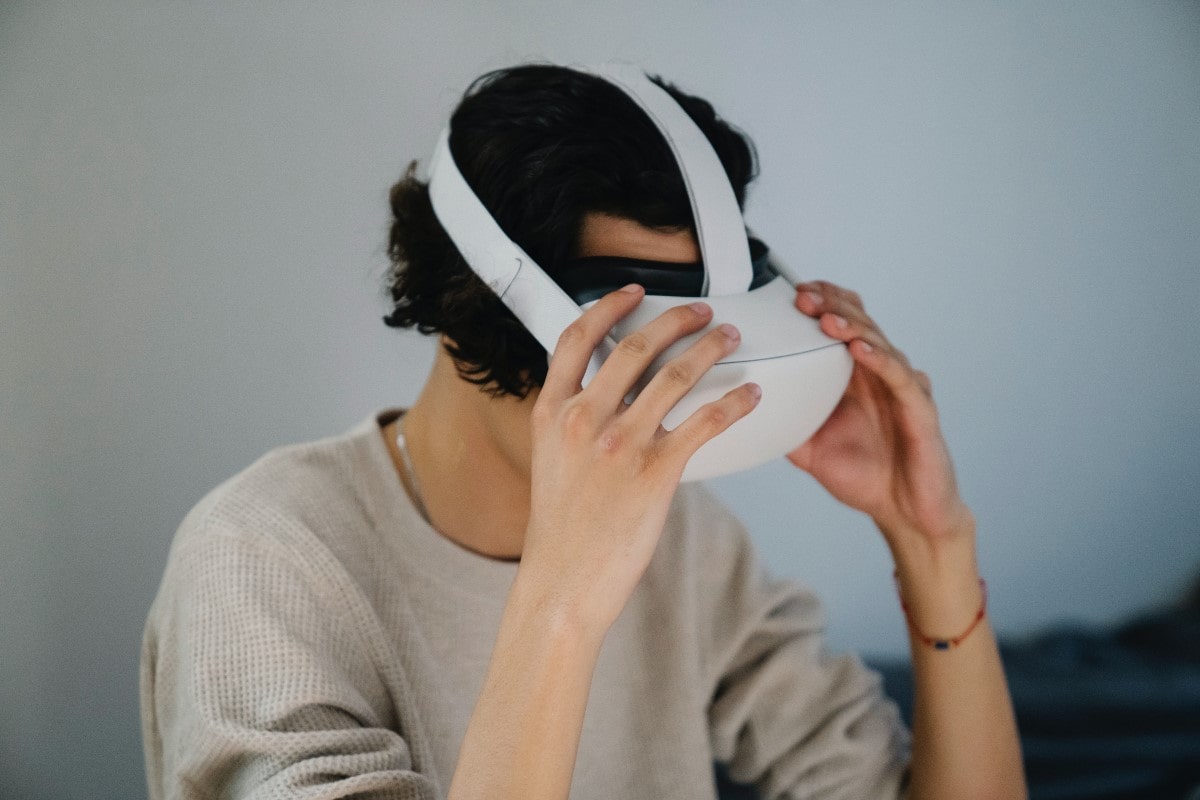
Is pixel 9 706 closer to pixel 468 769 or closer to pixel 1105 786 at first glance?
pixel 468 769

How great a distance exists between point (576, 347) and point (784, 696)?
595 mm

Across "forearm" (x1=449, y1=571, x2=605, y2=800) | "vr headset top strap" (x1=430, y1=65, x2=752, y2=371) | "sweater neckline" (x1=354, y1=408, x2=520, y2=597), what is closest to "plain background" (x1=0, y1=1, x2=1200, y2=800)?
"sweater neckline" (x1=354, y1=408, x2=520, y2=597)

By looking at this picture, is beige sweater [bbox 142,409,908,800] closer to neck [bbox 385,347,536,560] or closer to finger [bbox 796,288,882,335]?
neck [bbox 385,347,536,560]

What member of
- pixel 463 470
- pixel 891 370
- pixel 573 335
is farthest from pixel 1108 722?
pixel 573 335

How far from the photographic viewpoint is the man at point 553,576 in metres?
0.61

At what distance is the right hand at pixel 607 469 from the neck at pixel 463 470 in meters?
0.22

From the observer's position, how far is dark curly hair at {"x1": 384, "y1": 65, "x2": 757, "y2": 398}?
717 mm

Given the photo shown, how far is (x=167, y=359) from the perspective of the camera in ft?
3.54

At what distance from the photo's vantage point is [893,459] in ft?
3.20

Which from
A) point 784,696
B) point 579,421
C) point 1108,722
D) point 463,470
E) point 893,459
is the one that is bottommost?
point 1108,722

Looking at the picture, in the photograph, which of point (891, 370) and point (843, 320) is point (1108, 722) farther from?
point (843, 320)

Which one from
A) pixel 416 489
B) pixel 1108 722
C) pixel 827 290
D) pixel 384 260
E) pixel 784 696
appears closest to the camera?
pixel 827 290

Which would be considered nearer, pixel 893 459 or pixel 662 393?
pixel 662 393

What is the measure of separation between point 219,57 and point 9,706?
78 cm
